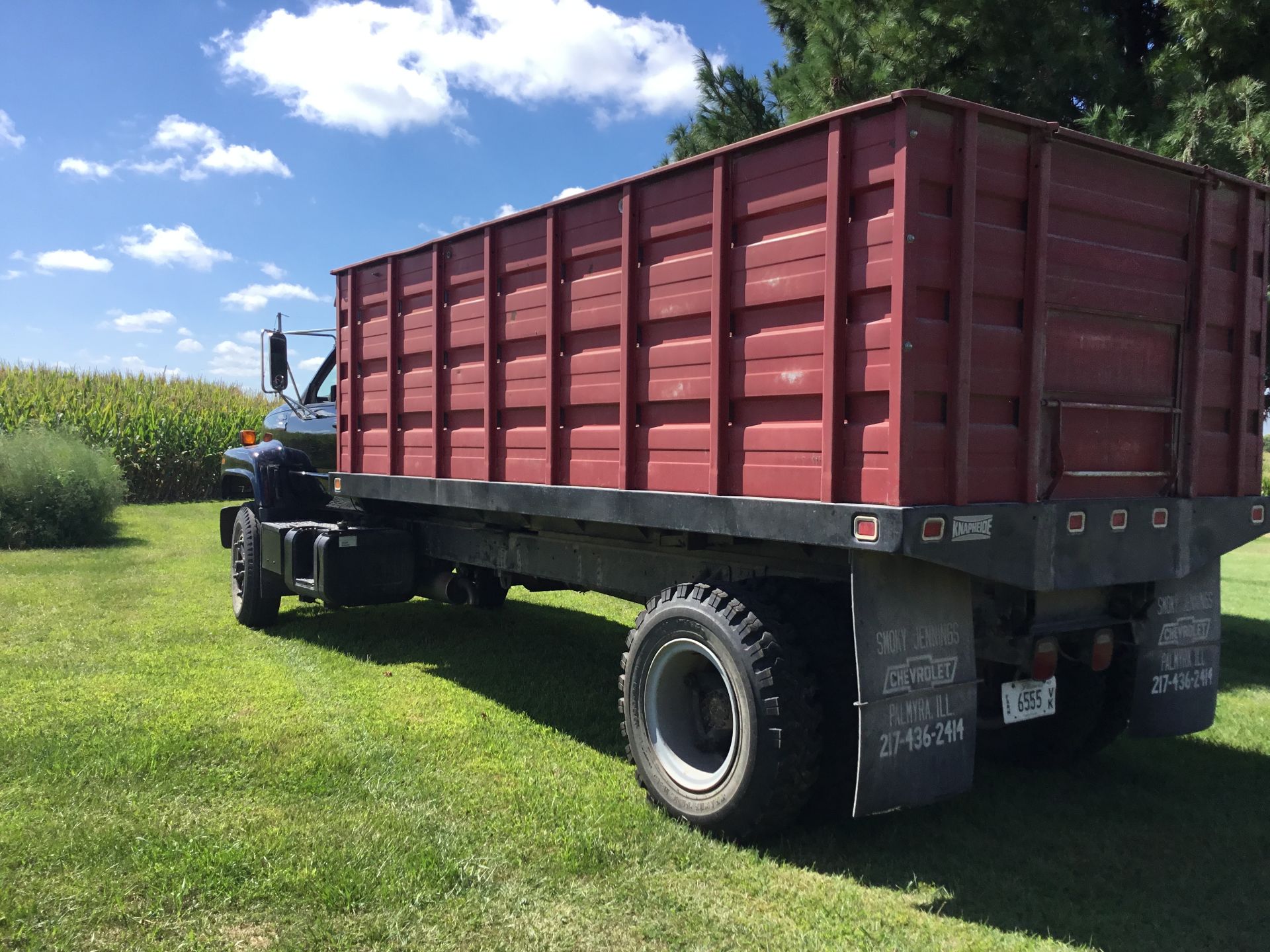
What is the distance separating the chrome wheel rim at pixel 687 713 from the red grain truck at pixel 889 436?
1cm

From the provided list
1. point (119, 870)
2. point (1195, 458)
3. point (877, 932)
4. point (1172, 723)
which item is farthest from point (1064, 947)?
point (119, 870)

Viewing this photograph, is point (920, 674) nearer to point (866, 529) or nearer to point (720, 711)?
point (866, 529)

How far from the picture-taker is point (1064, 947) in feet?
9.80

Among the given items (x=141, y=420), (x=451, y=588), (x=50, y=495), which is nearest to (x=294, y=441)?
(x=451, y=588)

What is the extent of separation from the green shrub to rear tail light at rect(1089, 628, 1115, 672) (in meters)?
13.5

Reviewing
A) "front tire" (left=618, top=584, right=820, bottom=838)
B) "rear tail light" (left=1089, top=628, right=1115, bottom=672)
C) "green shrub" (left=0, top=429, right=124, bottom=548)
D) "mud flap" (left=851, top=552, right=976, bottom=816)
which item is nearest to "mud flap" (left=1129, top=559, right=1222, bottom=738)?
"rear tail light" (left=1089, top=628, right=1115, bottom=672)

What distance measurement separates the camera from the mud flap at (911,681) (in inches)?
132

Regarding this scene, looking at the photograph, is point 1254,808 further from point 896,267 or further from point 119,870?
point 119,870

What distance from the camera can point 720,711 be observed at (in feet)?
13.2

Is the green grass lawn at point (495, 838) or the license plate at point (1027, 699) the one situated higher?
the license plate at point (1027, 699)

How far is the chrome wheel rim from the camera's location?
396 centimetres

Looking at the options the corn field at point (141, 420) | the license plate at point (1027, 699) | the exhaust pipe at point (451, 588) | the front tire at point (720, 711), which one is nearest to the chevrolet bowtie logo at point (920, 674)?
the front tire at point (720, 711)

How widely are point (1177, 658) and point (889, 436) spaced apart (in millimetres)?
2190

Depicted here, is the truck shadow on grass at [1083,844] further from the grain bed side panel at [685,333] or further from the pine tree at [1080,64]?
the pine tree at [1080,64]
